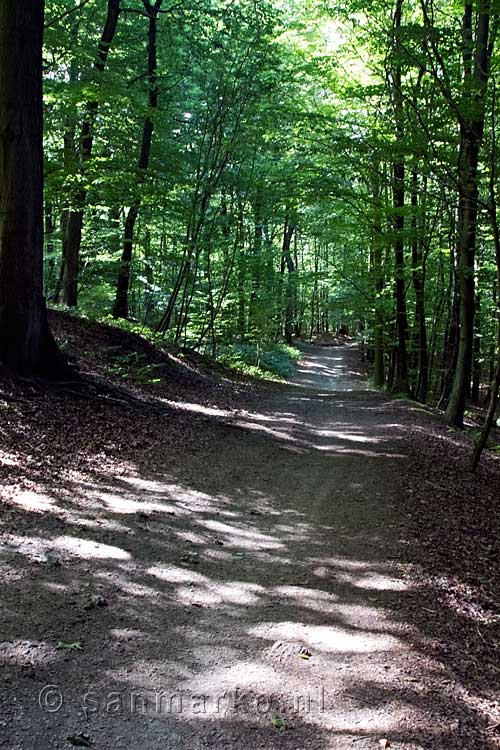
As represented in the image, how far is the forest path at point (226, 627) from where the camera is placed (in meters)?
2.65

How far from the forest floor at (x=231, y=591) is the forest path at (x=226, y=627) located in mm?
13

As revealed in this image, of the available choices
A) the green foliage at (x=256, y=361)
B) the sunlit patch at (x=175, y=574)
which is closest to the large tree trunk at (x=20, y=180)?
the sunlit patch at (x=175, y=574)

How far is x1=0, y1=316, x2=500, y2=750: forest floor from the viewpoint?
271cm

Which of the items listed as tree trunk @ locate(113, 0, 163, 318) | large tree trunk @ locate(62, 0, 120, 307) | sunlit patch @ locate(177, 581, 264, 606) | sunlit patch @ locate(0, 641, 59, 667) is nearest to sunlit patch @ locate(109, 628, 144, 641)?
sunlit patch @ locate(0, 641, 59, 667)

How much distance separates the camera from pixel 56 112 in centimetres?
1285

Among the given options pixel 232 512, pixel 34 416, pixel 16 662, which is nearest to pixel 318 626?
pixel 16 662

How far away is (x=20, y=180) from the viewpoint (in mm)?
7805

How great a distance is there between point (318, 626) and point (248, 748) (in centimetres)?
124

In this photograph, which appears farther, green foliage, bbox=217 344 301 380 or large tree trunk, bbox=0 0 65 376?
green foliage, bbox=217 344 301 380

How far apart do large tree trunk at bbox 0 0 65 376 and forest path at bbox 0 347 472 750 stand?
9.92 feet

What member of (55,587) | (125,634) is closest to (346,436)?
(55,587)

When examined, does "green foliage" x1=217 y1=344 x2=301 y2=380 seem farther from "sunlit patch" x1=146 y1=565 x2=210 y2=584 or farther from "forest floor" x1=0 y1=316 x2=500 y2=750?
"sunlit patch" x1=146 y1=565 x2=210 y2=584

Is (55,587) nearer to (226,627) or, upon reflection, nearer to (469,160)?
(226,627)

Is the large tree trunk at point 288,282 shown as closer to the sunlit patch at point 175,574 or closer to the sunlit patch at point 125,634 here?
the sunlit patch at point 175,574
